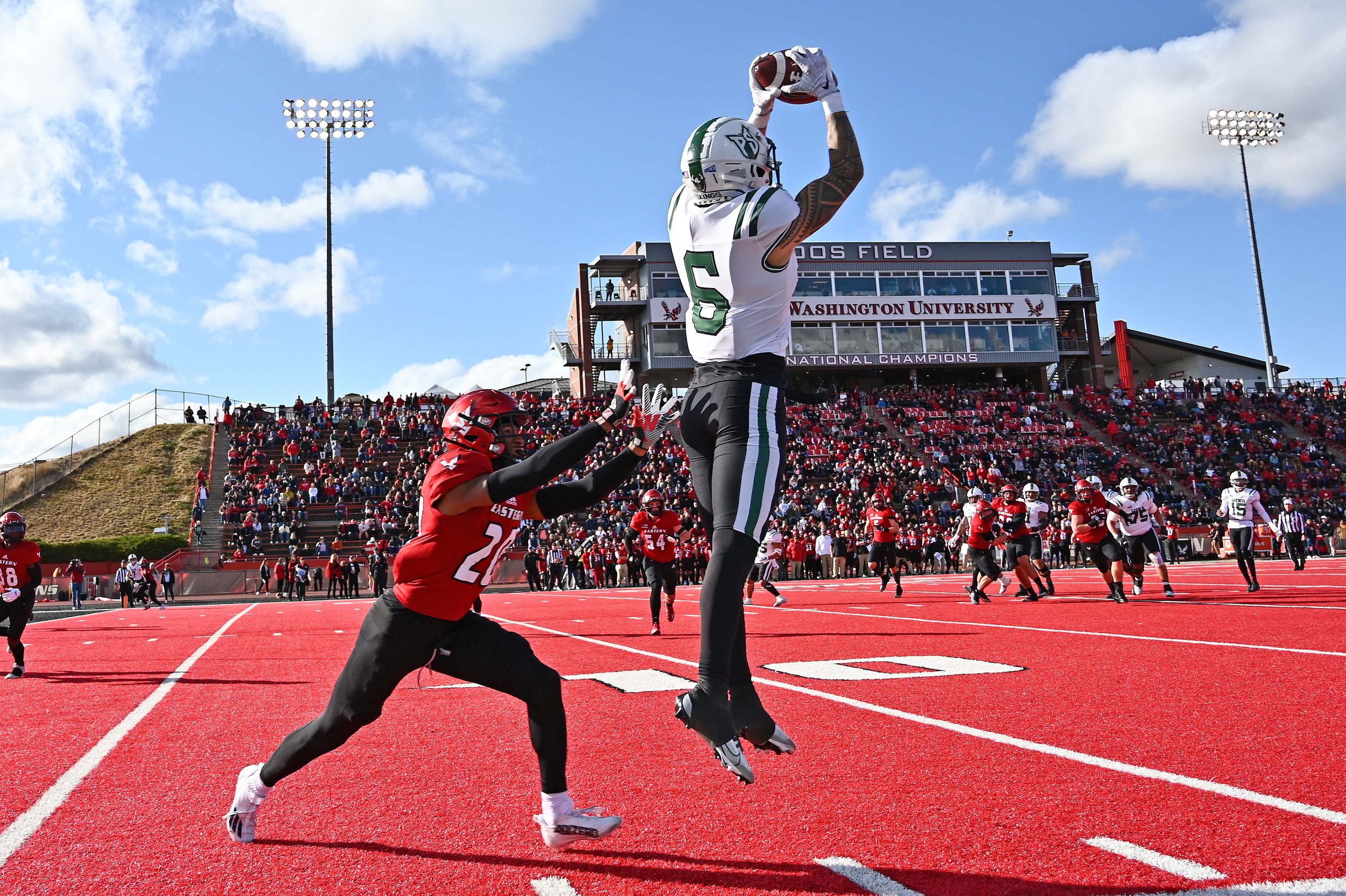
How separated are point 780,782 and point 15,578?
31.6 ft

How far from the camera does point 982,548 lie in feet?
51.1

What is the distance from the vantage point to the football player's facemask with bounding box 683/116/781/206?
3.73 metres

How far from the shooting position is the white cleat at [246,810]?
11.6ft

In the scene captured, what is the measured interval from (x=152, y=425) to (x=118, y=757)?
146ft

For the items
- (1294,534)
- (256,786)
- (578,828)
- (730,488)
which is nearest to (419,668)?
(256,786)

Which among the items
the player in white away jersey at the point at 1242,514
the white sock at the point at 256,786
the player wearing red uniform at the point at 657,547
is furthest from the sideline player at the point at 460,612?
the player in white away jersey at the point at 1242,514

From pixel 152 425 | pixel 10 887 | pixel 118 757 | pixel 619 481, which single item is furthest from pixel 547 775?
pixel 152 425

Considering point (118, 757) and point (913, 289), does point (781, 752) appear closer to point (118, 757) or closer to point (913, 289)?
point (118, 757)

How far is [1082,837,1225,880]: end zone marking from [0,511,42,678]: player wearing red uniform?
1058 cm

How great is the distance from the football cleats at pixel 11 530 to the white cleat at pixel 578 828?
9291mm

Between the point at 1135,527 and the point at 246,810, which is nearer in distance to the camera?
the point at 246,810

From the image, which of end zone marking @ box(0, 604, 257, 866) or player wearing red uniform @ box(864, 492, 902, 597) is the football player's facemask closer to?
end zone marking @ box(0, 604, 257, 866)

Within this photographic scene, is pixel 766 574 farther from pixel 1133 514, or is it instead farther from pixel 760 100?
pixel 760 100

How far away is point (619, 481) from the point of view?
11.6 feet
